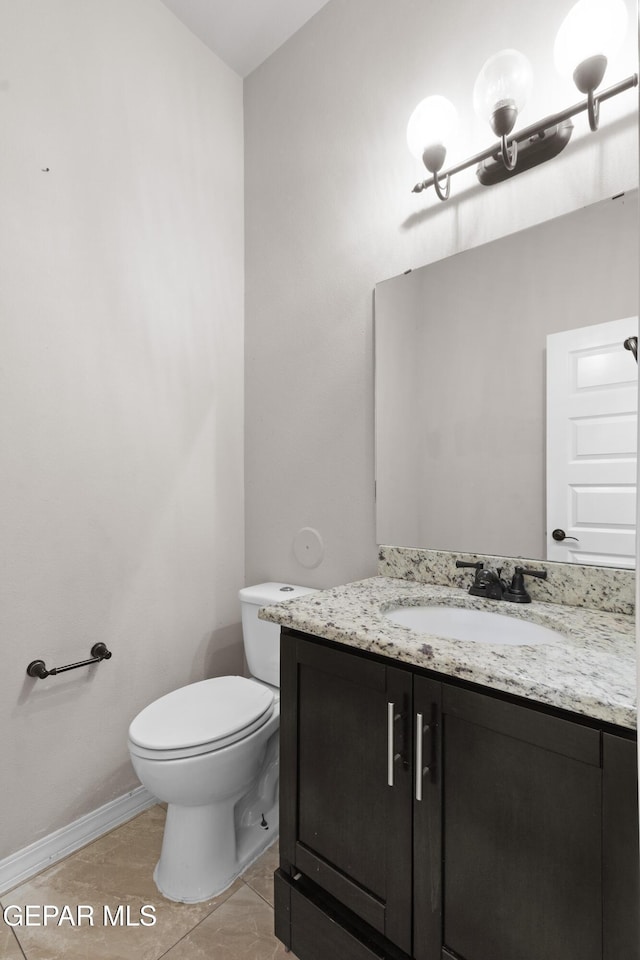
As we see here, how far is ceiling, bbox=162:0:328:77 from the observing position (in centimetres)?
183

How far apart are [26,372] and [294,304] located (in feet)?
3.27

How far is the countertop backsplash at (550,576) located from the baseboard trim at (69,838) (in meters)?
1.26

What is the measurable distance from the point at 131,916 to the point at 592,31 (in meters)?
2.51

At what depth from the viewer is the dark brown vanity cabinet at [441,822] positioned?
2.38 feet

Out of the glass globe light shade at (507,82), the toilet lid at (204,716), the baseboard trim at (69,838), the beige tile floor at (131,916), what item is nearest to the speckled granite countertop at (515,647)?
the toilet lid at (204,716)

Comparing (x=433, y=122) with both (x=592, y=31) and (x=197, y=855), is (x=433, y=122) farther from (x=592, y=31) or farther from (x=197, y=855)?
(x=197, y=855)

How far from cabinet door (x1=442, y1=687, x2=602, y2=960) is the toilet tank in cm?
92

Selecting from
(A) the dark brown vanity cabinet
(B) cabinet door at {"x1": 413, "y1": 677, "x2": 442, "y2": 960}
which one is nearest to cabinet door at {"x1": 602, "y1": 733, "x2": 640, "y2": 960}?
(A) the dark brown vanity cabinet

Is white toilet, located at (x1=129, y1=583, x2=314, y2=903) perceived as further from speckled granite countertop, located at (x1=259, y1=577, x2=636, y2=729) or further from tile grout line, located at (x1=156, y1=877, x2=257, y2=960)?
speckled granite countertop, located at (x1=259, y1=577, x2=636, y2=729)

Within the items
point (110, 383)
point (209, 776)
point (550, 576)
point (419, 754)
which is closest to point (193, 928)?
point (209, 776)

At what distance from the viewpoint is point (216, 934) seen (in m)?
1.26

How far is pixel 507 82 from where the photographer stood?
4.05ft

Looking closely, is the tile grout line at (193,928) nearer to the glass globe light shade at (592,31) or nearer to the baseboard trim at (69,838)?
the baseboard trim at (69,838)

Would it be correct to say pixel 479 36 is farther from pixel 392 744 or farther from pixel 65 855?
pixel 65 855
